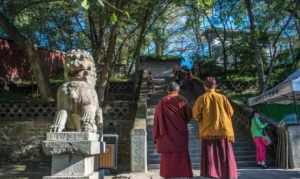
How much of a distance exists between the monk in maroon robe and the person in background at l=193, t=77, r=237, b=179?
30 cm

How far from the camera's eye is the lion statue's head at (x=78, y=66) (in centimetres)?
785

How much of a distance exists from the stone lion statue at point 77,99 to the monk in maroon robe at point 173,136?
49.1 inches

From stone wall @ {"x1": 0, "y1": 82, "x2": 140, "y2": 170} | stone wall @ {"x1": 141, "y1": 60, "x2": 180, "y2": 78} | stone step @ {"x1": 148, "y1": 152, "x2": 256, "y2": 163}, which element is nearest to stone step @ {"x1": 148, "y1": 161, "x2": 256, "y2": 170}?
stone step @ {"x1": 148, "y1": 152, "x2": 256, "y2": 163}

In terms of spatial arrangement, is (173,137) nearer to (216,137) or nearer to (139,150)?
(216,137)

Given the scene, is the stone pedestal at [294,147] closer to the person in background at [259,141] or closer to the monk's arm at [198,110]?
the person in background at [259,141]

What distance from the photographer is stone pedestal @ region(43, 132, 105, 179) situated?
731 cm

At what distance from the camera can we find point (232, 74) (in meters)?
27.0

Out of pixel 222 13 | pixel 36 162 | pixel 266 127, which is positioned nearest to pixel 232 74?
pixel 222 13

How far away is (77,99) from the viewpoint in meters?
7.64

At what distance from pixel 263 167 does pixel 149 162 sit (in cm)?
329

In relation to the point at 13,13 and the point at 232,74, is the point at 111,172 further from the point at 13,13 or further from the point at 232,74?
the point at 232,74

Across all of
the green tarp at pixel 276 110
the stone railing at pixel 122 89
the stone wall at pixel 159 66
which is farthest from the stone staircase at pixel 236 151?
the stone wall at pixel 159 66

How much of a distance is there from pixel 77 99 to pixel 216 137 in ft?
8.28

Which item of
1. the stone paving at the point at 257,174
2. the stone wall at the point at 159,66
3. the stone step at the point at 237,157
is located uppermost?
the stone wall at the point at 159,66
